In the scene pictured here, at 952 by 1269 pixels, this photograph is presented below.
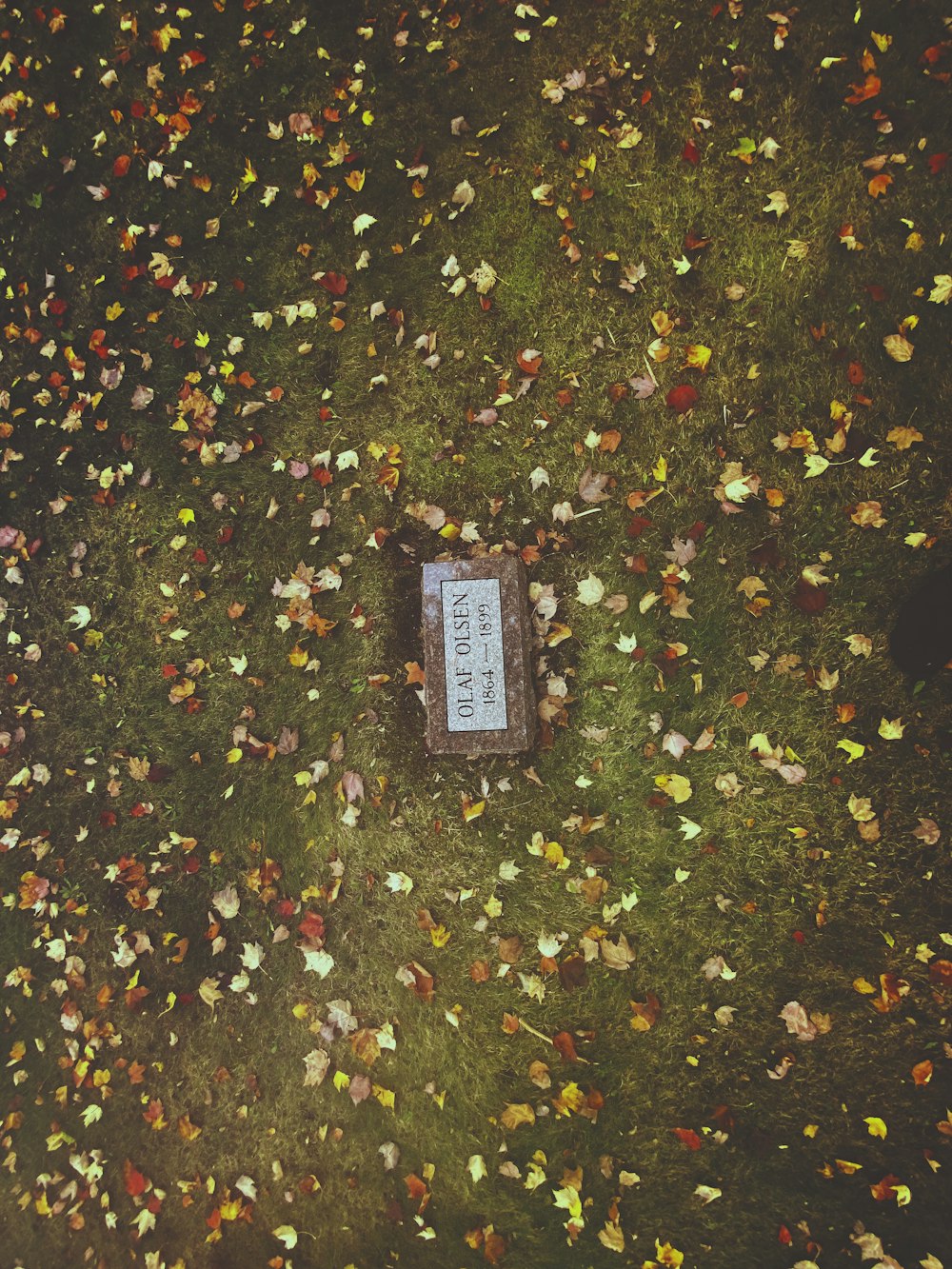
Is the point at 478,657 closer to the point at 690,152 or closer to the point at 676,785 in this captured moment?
the point at 676,785

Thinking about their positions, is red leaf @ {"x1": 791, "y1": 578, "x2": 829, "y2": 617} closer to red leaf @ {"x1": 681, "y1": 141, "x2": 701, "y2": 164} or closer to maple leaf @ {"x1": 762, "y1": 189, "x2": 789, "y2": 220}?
maple leaf @ {"x1": 762, "y1": 189, "x2": 789, "y2": 220}

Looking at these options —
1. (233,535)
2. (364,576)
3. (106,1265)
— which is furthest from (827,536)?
(106,1265)

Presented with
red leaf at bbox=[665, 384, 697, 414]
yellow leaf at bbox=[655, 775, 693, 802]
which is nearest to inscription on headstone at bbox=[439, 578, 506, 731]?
yellow leaf at bbox=[655, 775, 693, 802]

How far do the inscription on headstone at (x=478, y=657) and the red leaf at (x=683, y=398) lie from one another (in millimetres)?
1114

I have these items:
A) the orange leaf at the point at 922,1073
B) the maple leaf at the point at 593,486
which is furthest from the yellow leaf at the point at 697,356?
the orange leaf at the point at 922,1073

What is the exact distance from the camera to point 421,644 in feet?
12.2

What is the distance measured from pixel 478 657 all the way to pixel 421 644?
427 millimetres

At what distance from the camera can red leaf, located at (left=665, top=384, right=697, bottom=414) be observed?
3.40 metres

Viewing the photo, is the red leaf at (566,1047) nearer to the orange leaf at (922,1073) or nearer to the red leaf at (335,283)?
the orange leaf at (922,1073)

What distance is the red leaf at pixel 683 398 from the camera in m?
3.40

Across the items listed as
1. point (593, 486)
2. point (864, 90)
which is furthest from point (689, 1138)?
point (864, 90)

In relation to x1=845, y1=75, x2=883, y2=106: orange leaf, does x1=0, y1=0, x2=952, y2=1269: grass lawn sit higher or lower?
lower

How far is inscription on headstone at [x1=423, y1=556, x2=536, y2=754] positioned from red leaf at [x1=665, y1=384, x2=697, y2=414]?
1114 mm

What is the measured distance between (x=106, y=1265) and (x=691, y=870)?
155 inches
